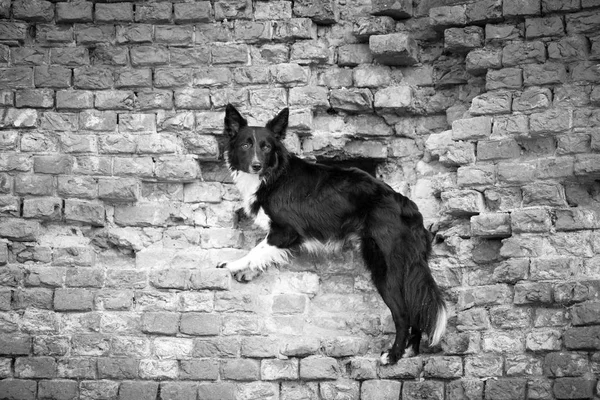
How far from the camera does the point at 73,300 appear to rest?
8305 mm

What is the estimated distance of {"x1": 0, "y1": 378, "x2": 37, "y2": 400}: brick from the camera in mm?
8172

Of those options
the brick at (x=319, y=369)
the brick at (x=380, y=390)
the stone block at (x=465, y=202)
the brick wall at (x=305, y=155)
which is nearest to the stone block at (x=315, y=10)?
the brick wall at (x=305, y=155)

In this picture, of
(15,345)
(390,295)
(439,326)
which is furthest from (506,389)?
(15,345)

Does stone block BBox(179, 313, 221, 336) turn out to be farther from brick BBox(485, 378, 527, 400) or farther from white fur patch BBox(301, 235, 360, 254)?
brick BBox(485, 378, 527, 400)

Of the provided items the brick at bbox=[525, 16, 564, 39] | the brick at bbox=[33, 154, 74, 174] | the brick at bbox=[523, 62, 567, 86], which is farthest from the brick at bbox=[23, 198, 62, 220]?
the brick at bbox=[525, 16, 564, 39]

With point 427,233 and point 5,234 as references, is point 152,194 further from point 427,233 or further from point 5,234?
point 427,233

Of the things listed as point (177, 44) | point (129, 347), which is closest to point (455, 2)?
point (177, 44)

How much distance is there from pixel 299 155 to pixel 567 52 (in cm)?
203

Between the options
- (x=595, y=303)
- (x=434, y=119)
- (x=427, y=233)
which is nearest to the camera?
(x=595, y=303)

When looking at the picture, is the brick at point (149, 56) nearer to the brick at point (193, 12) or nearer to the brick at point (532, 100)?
the brick at point (193, 12)

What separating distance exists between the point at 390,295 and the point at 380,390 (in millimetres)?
658

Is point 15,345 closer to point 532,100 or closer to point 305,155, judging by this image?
point 305,155

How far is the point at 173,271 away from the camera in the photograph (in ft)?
27.2

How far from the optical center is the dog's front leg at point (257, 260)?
8211 mm
